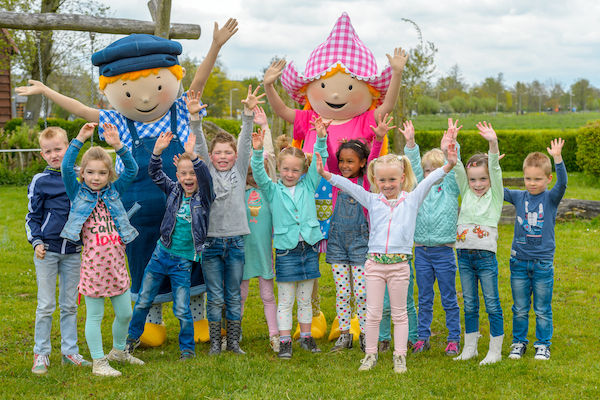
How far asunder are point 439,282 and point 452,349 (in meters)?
0.57

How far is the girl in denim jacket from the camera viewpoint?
430 centimetres

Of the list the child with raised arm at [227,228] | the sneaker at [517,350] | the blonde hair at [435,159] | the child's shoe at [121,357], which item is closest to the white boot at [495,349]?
the sneaker at [517,350]

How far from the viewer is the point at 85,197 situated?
436 centimetres

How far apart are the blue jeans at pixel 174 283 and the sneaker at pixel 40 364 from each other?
0.78 meters

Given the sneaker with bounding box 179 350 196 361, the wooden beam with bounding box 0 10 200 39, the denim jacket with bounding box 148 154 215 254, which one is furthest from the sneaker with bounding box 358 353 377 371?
the wooden beam with bounding box 0 10 200 39

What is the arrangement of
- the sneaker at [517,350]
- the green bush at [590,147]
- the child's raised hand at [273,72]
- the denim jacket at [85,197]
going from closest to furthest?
1. the denim jacket at [85,197]
2. the sneaker at [517,350]
3. the child's raised hand at [273,72]
4. the green bush at [590,147]

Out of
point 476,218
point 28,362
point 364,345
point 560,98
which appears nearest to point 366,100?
point 476,218

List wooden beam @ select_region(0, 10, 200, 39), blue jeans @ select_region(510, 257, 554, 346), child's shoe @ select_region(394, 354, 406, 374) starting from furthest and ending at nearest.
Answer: wooden beam @ select_region(0, 10, 200, 39) < blue jeans @ select_region(510, 257, 554, 346) < child's shoe @ select_region(394, 354, 406, 374)

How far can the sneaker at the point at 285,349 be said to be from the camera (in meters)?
4.84

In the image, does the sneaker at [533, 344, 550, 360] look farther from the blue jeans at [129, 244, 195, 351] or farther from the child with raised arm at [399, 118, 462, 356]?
the blue jeans at [129, 244, 195, 351]

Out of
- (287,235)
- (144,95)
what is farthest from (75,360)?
(144,95)

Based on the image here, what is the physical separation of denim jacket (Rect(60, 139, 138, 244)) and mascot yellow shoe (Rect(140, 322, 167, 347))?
1.18 meters

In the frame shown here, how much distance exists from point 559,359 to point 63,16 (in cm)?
553

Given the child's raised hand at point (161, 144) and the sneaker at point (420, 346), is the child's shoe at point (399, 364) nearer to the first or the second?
the sneaker at point (420, 346)
